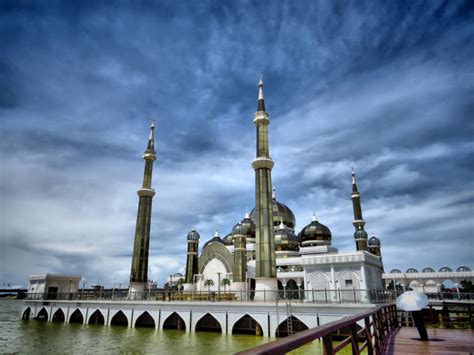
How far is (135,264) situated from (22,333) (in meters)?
10.0

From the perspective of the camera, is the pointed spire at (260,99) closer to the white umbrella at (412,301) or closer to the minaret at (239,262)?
the minaret at (239,262)

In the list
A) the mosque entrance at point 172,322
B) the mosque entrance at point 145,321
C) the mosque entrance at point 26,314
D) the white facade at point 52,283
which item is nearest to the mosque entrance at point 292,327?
the mosque entrance at point 172,322

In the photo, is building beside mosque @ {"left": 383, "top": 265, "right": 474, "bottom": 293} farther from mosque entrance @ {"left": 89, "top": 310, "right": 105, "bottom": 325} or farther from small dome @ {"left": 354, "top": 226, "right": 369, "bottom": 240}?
mosque entrance @ {"left": 89, "top": 310, "right": 105, "bottom": 325}

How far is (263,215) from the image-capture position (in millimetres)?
24812

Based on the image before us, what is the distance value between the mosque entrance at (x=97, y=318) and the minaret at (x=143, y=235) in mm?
2949

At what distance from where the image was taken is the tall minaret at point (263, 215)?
75.8ft

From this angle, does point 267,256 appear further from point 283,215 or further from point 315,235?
point 283,215

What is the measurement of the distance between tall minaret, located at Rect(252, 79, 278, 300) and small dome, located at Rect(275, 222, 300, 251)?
714 inches

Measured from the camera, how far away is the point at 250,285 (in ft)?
125

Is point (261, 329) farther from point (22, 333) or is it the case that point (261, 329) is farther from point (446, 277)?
point (446, 277)

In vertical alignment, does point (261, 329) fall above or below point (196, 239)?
below

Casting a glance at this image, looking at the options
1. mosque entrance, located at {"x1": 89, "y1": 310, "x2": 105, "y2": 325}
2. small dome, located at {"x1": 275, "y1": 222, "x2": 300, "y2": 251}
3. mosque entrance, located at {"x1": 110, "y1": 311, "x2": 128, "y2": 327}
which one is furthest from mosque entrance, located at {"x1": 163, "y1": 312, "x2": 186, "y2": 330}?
small dome, located at {"x1": 275, "y1": 222, "x2": 300, "y2": 251}

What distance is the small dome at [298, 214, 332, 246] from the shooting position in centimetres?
4409

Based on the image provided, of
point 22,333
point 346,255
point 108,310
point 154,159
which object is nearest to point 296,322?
point 346,255
